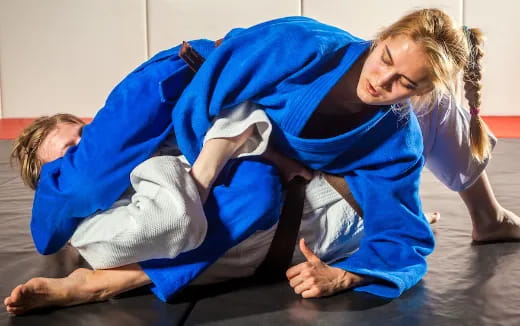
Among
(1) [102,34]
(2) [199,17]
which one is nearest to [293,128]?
(2) [199,17]

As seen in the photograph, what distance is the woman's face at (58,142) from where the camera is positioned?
1.32m

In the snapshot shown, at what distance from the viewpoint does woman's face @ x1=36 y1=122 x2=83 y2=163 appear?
4.33ft

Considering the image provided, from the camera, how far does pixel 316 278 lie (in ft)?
3.64

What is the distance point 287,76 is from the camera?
1118mm

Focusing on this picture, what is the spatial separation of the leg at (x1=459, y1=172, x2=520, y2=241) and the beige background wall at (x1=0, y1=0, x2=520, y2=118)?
2354mm

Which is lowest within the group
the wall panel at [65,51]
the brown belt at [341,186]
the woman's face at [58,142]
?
the wall panel at [65,51]

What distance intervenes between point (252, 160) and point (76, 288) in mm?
363

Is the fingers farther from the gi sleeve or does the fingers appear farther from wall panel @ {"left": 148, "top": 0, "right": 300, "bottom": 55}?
wall panel @ {"left": 148, "top": 0, "right": 300, "bottom": 55}

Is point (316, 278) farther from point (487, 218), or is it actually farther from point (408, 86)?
point (487, 218)

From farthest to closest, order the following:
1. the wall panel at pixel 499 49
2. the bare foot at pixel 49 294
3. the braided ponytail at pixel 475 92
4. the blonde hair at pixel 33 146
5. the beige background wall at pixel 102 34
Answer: the beige background wall at pixel 102 34 → the wall panel at pixel 499 49 → the blonde hair at pixel 33 146 → the braided ponytail at pixel 475 92 → the bare foot at pixel 49 294

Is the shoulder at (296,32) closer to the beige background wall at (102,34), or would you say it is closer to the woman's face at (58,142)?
the woman's face at (58,142)

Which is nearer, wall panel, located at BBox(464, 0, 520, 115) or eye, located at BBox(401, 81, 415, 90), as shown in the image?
eye, located at BBox(401, 81, 415, 90)

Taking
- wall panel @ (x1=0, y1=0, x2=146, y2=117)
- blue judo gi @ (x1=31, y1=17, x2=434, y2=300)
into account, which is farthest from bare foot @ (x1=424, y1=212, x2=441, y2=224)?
wall panel @ (x1=0, y1=0, x2=146, y2=117)

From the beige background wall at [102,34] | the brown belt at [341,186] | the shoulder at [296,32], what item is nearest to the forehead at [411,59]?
the shoulder at [296,32]
